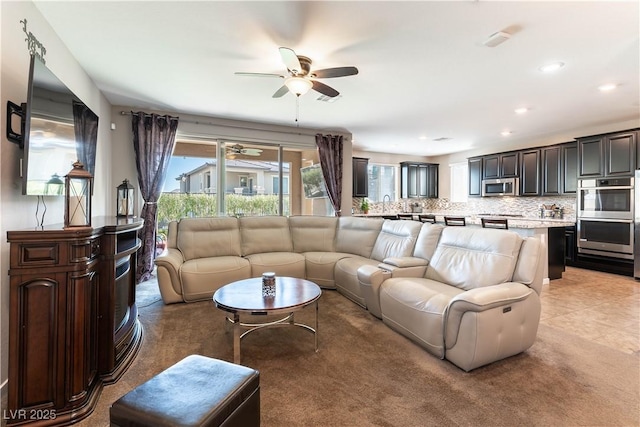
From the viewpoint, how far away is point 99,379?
6.36 feet

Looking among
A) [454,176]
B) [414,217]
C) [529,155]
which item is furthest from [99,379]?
[454,176]

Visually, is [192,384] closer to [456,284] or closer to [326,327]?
[326,327]

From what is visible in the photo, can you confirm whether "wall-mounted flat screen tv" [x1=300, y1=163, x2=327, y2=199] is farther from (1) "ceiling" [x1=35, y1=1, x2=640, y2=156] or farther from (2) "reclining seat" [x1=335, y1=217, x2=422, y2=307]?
(2) "reclining seat" [x1=335, y1=217, x2=422, y2=307]

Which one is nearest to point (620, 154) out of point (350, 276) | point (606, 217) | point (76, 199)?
point (606, 217)

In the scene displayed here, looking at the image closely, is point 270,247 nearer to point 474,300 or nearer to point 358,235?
point 358,235

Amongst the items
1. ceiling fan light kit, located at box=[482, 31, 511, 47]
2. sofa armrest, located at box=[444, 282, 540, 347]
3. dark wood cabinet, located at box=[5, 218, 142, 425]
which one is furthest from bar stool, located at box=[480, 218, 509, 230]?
dark wood cabinet, located at box=[5, 218, 142, 425]

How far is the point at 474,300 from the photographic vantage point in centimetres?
195

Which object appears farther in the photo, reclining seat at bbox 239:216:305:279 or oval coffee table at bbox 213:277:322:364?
reclining seat at bbox 239:216:305:279

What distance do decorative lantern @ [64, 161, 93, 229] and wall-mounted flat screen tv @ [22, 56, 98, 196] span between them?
27 centimetres

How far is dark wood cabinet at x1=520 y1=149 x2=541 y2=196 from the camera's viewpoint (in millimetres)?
6203

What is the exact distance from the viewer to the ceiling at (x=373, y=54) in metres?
2.20

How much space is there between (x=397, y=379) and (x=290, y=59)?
2.58 meters

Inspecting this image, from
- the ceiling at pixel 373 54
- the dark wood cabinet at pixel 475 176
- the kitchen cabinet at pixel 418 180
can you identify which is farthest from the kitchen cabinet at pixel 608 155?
the kitchen cabinet at pixel 418 180

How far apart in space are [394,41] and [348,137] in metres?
3.69
